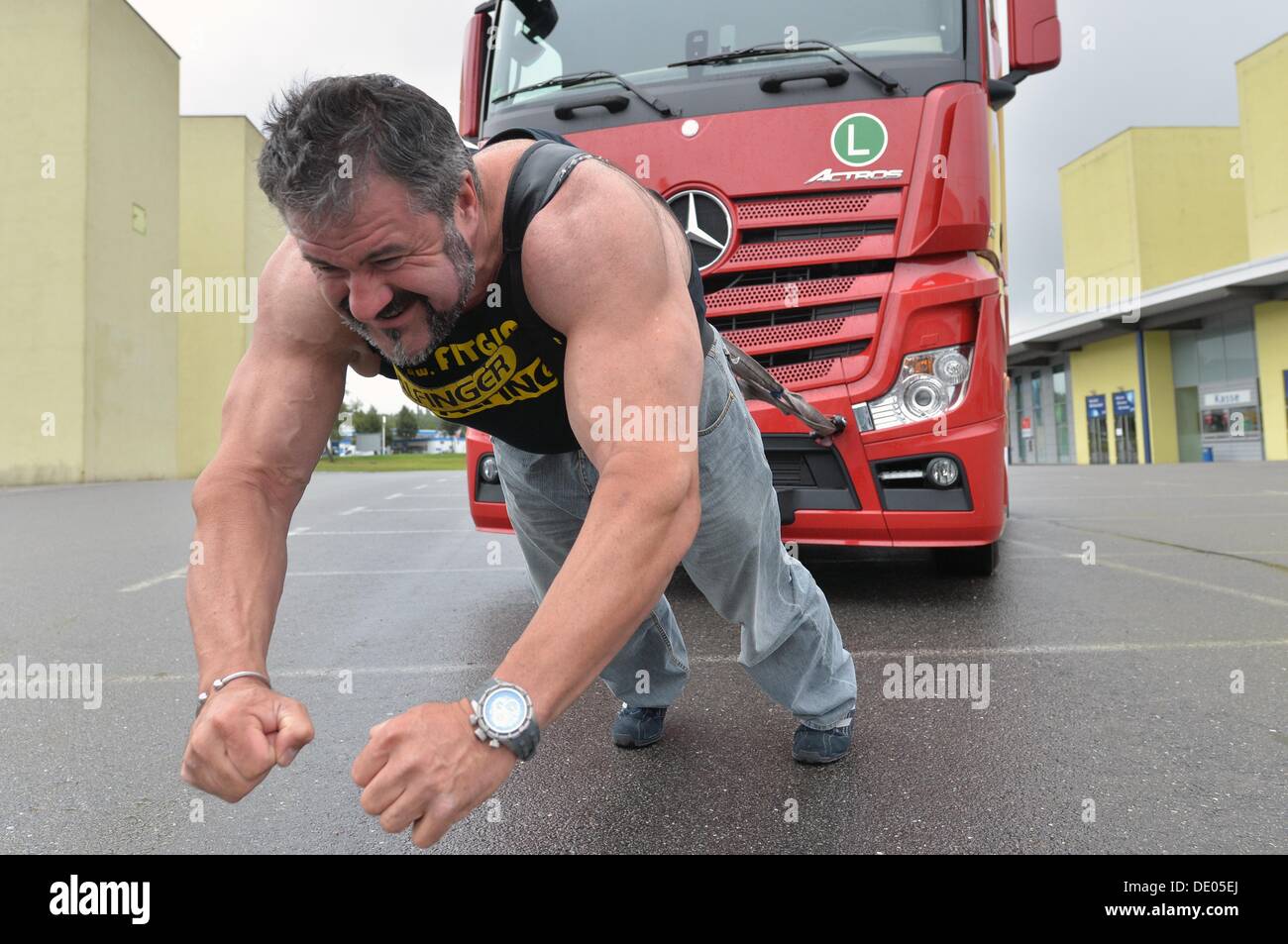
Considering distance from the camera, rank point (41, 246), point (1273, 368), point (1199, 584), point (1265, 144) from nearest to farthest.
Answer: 1. point (1199, 584)
2. point (41, 246)
3. point (1273, 368)
4. point (1265, 144)

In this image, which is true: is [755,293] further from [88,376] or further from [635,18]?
[88,376]

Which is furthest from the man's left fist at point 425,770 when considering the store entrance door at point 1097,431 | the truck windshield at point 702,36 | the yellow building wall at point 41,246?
the store entrance door at point 1097,431

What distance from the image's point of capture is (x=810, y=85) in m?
3.72

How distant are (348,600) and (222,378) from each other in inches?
1097

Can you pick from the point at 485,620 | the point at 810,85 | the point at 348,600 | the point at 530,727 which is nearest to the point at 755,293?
the point at 810,85

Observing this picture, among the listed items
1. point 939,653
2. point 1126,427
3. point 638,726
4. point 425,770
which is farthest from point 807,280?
point 1126,427

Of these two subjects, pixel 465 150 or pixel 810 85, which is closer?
pixel 465 150

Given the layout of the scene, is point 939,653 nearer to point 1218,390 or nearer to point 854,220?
point 854,220

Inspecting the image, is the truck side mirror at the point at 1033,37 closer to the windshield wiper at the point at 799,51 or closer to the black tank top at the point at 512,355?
the windshield wiper at the point at 799,51

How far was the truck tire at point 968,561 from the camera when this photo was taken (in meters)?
4.52

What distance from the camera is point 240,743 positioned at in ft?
3.88

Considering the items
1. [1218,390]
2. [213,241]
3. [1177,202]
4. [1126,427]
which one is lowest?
[1126,427]

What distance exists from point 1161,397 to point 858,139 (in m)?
32.1

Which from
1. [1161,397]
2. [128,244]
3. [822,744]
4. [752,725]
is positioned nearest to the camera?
[822,744]
